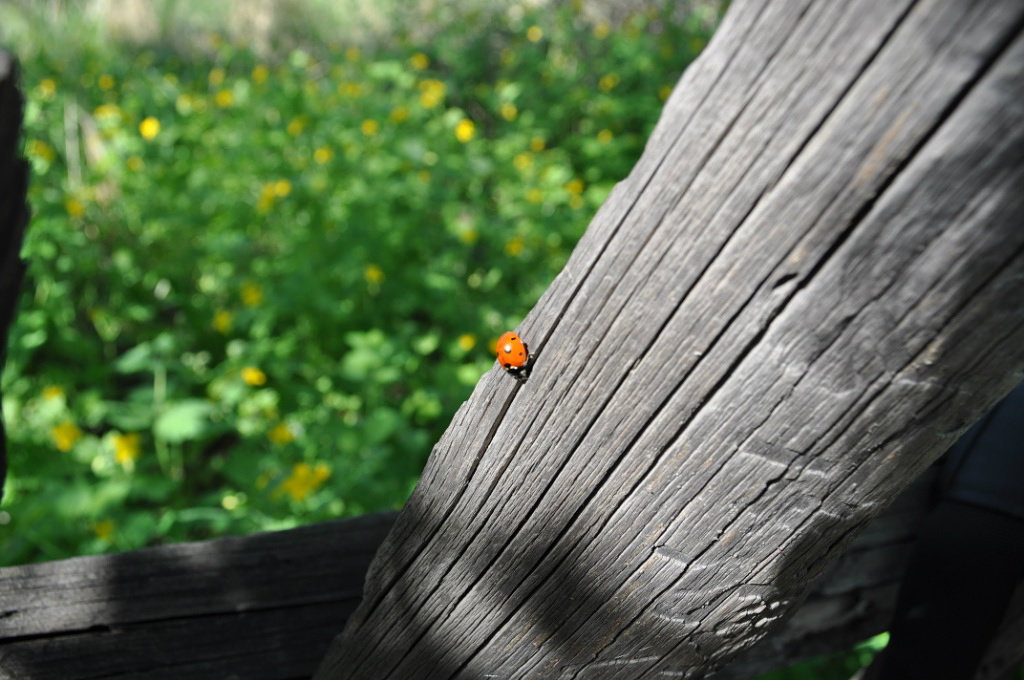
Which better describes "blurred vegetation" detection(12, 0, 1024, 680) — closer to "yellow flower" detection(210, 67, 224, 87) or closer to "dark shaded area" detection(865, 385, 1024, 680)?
"yellow flower" detection(210, 67, 224, 87)

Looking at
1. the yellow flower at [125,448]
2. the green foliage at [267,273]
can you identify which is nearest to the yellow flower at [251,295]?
the green foliage at [267,273]

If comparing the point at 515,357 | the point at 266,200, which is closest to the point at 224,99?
the point at 266,200

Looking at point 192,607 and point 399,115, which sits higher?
point 192,607

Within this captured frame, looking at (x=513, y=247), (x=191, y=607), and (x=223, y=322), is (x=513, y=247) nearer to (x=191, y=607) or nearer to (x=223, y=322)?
(x=223, y=322)

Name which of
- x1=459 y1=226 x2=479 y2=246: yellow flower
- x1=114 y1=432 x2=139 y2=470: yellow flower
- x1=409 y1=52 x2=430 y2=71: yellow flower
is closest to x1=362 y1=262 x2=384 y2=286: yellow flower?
x1=459 y1=226 x2=479 y2=246: yellow flower

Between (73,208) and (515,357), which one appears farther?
(73,208)

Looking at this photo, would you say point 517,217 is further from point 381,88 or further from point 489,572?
point 489,572

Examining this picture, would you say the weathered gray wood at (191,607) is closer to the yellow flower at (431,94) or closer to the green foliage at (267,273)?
the green foliage at (267,273)
